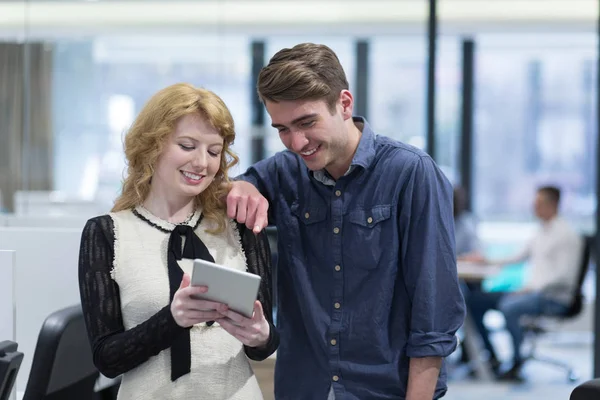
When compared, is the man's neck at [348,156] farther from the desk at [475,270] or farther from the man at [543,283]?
the man at [543,283]

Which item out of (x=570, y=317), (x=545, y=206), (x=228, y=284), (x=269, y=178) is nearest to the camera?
(x=228, y=284)

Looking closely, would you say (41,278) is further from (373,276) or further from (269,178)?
(373,276)

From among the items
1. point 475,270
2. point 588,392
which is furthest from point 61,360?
point 475,270

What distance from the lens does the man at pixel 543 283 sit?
20.1 feet

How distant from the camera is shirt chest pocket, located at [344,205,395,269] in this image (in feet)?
5.98

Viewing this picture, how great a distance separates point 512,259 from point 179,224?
16.9 feet

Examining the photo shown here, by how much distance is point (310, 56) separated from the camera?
1774 mm

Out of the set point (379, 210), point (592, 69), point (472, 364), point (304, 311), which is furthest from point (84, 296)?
point (592, 69)

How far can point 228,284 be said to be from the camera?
148cm

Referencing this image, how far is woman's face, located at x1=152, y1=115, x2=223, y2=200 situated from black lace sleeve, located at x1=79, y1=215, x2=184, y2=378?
0.18 metres

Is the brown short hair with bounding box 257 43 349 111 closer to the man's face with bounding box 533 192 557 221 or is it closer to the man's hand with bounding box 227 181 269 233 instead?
the man's hand with bounding box 227 181 269 233

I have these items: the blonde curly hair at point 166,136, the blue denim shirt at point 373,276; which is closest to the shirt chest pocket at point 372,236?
the blue denim shirt at point 373,276

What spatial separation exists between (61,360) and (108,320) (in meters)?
0.63

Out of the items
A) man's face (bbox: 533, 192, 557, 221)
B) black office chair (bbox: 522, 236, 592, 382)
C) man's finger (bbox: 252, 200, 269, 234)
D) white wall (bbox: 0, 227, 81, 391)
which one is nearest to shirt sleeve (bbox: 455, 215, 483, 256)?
man's face (bbox: 533, 192, 557, 221)
